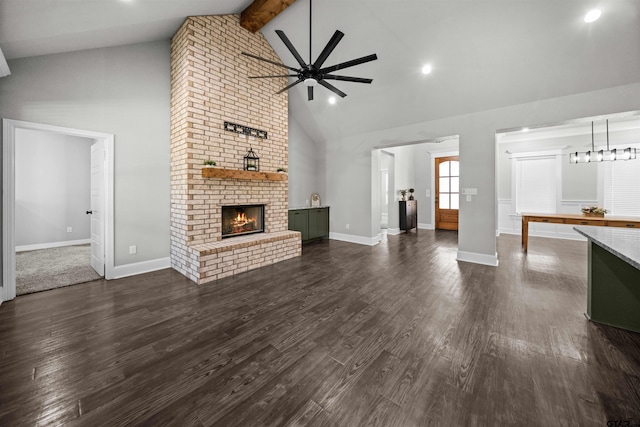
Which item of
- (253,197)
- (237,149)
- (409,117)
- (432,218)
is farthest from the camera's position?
(432,218)

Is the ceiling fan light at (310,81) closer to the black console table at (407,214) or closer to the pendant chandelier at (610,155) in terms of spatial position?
the black console table at (407,214)

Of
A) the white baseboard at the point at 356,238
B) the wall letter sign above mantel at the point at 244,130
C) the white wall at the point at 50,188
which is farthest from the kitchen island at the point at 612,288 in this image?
the white wall at the point at 50,188

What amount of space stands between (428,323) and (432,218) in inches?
267

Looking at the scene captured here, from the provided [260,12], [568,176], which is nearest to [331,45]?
[260,12]

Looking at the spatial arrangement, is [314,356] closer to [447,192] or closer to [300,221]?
→ [300,221]

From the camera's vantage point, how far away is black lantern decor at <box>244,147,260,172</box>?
4.30 meters

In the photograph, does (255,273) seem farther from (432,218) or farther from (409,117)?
(432,218)

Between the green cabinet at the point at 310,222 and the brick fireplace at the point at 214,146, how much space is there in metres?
1.02

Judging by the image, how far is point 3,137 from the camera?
268 centimetres

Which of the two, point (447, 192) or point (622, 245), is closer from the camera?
point (622, 245)

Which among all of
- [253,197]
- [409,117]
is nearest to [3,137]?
[253,197]

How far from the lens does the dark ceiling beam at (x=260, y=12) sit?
144 inches

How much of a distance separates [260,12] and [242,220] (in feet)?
11.3

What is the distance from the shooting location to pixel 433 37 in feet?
11.4
